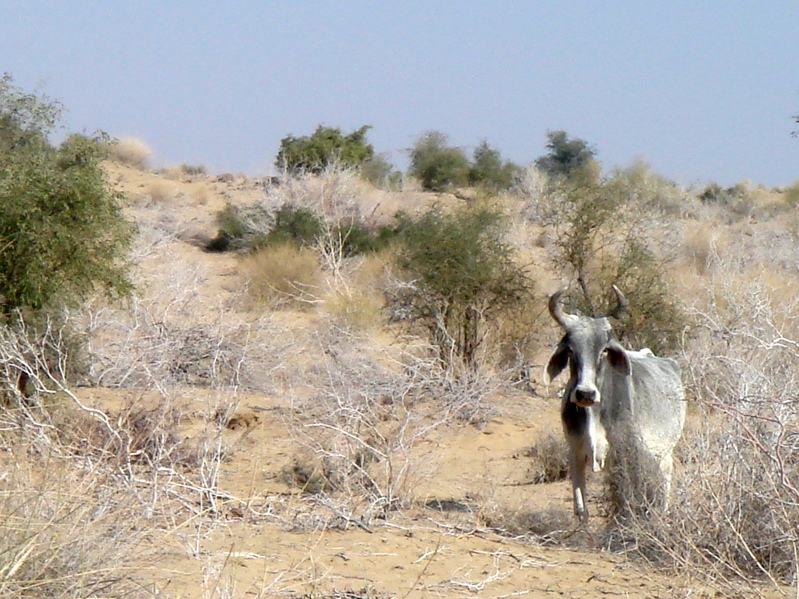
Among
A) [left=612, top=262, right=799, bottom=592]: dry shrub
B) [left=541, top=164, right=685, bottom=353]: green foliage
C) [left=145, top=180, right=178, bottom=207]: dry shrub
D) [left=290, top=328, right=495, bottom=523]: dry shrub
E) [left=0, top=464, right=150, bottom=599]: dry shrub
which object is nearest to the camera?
[left=0, top=464, right=150, bottom=599]: dry shrub

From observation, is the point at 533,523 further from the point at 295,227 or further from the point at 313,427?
the point at 295,227

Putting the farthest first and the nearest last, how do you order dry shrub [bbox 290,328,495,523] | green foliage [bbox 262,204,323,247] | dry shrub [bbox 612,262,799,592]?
green foliage [bbox 262,204,323,247] → dry shrub [bbox 290,328,495,523] → dry shrub [bbox 612,262,799,592]

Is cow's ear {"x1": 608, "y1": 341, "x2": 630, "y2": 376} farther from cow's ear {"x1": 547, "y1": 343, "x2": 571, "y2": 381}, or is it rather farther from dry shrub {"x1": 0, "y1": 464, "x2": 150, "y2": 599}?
dry shrub {"x1": 0, "y1": 464, "x2": 150, "y2": 599}

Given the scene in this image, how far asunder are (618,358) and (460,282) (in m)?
6.77

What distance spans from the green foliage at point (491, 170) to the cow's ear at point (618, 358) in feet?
92.7

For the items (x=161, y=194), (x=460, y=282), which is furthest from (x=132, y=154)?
(x=460, y=282)

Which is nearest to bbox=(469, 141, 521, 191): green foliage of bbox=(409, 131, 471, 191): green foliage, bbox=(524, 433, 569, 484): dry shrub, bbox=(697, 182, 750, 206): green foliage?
bbox=(409, 131, 471, 191): green foliage

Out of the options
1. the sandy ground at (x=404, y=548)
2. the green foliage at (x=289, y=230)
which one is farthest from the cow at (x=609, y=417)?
the green foliage at (x=289, y=230)

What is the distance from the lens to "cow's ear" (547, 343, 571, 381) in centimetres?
715

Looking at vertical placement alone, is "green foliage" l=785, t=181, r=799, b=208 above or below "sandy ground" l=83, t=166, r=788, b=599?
above

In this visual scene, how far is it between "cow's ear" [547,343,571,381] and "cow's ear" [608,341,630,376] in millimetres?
277

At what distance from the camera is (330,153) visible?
32312 mm

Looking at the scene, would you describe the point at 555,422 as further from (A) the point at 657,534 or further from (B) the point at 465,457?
(A) the point at 657,534

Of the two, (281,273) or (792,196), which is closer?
(281,273)
